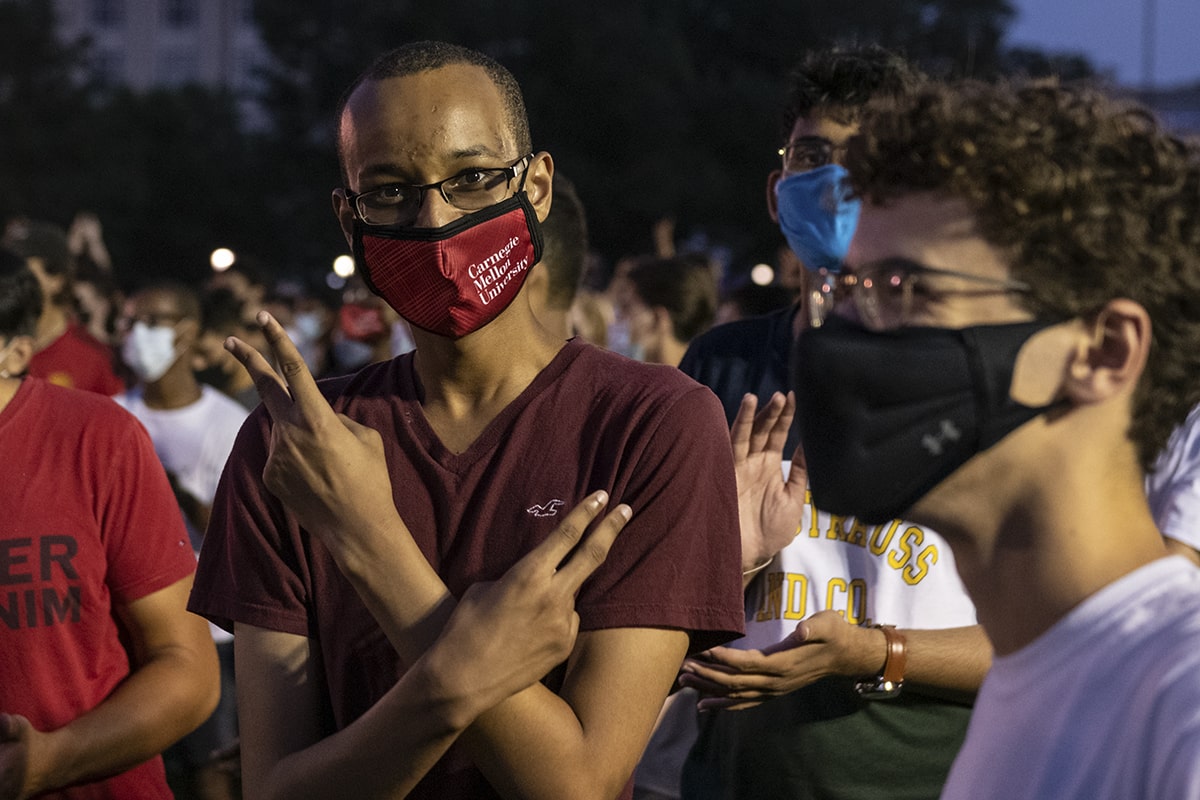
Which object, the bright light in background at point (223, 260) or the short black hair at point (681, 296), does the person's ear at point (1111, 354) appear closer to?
the short black hair at point (681, 296)

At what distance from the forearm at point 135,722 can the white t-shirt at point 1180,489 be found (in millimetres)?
2121

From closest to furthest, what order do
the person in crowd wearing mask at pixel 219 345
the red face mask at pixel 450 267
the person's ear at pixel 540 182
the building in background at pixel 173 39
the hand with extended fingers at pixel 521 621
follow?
1. the hand with extended fingers at pixel 521 621
2. the red face mask at pixel 450 267
3. the person's ear at pixel 540 182
4. the person in crowd wearing mask at pixel 219 345
5. the building in background at pixel 173 39

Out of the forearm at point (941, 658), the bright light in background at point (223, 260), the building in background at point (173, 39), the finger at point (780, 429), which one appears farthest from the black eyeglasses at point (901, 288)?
the building in background at point (173, 39)

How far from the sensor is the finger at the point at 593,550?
90.0 inches

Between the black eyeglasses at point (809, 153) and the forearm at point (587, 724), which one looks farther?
the black eyeglasses at point (809, 153)

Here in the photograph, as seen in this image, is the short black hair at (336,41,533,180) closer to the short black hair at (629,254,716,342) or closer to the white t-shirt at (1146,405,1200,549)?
the white t-shirt at (1146,405,1200,549)

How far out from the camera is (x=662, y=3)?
2120 inches

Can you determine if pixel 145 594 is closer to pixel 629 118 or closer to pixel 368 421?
pixel 368 421

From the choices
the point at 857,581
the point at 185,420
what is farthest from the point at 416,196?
the point at 185,420

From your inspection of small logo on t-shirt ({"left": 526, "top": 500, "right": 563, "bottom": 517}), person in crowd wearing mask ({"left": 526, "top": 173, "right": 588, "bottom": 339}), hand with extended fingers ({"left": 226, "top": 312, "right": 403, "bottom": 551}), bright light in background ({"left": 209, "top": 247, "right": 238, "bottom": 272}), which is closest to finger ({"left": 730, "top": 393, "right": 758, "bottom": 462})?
small logo on t-shirt ({"left": 526, "top": 500, "right": 563, "bottom": 517})

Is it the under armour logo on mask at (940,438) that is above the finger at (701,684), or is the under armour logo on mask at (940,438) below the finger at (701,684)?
above

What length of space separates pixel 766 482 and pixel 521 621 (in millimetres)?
1154

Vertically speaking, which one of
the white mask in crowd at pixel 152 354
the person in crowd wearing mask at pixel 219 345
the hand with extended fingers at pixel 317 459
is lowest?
the person in crowd wearing mask at pixel 219 345

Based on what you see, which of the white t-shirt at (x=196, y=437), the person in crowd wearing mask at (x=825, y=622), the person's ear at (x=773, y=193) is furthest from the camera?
the white t-shirt at (x=196, y=437)
